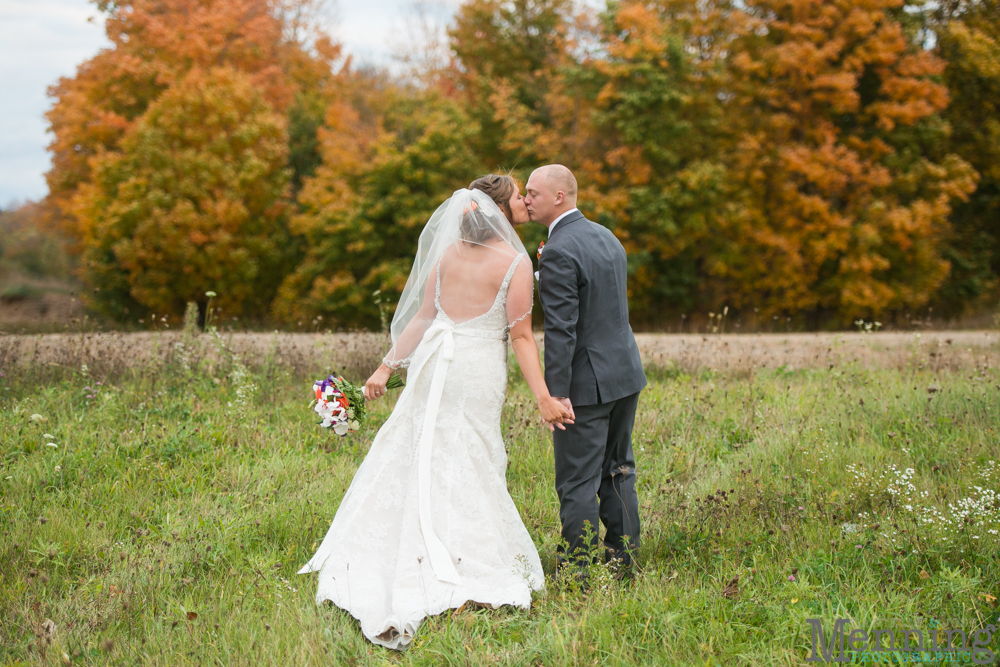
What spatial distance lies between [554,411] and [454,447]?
1.97 feet

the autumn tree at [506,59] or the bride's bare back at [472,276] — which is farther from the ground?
the autumn tree at [506,59]

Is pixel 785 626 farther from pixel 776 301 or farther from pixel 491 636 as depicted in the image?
pixel 776 301

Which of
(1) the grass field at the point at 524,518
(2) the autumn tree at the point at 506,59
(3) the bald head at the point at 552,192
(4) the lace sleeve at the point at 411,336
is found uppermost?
(2) the autumn tree at the point at 506,59

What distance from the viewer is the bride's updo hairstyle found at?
354 centimetres

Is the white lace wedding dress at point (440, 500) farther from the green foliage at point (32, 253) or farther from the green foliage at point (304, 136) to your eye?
the green foliage at point (32, 253)

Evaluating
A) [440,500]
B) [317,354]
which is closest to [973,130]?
[317,354]

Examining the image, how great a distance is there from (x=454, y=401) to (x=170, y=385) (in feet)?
13.5

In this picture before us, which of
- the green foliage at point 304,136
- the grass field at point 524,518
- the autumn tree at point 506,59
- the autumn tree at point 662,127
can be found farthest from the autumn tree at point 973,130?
the green foliage at point 304,136

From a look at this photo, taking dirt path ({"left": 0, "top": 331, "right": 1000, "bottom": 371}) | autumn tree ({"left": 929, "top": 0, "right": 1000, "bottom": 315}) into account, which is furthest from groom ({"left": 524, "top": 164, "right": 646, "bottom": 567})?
autumn tree ({"left": 929, "top": 0, "right": 1000, "bottom": 315})

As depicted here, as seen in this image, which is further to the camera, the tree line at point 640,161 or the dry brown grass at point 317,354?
the tree line at point 640,161

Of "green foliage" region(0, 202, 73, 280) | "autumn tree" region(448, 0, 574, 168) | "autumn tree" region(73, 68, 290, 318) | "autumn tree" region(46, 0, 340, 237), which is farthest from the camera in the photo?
"green foliage" region(0, 202, 73, 280)

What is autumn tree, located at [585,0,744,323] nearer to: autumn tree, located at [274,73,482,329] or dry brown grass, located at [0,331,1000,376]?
autumn tree, located at [274,73,482,329]

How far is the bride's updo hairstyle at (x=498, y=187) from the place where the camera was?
3537mm

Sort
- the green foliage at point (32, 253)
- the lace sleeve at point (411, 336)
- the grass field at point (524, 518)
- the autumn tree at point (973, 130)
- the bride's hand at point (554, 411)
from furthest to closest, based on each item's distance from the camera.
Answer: the green foliage at point (32, 253)
the autumn tree at point (973, 130)
the lace sleeve at point (411, 336)
the bride's hand at point (554, 411)
the grass field at point (524, 518)
